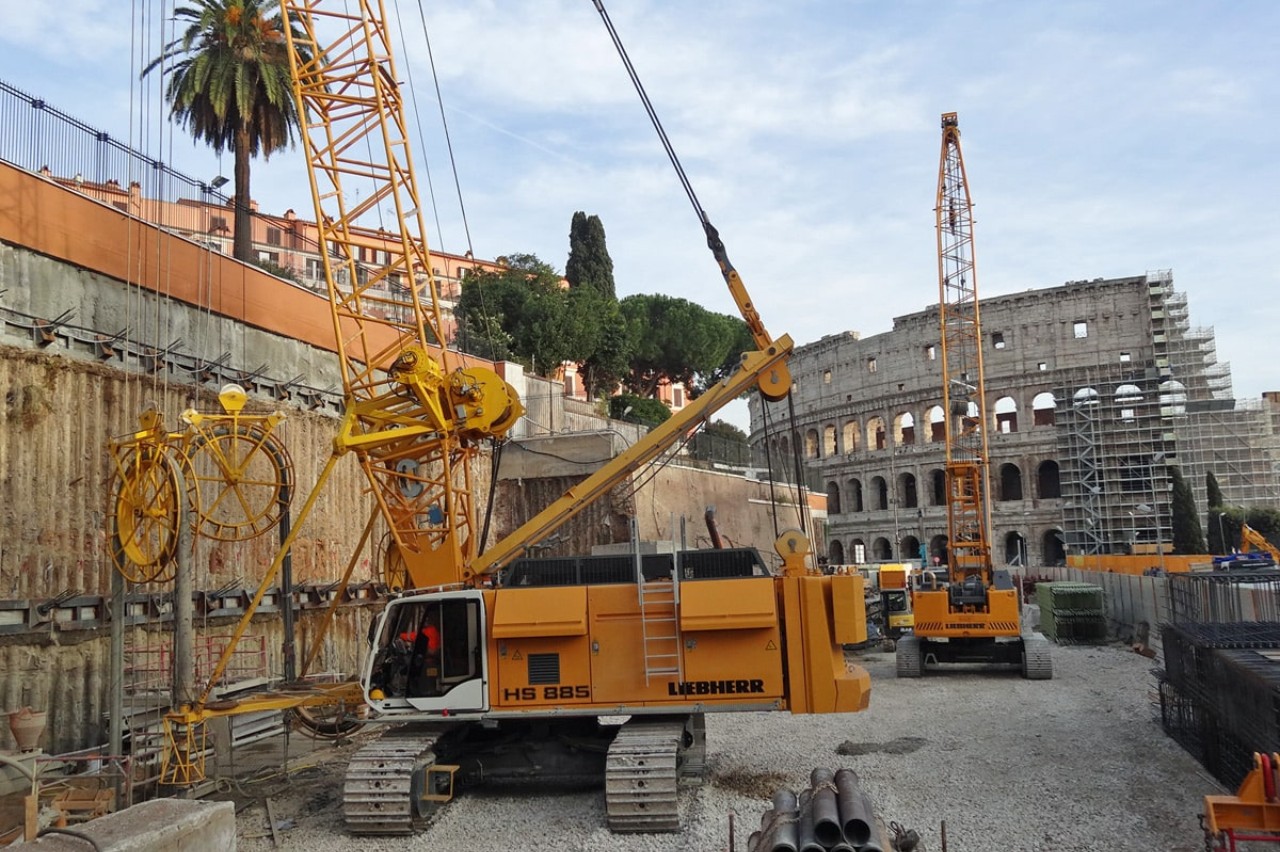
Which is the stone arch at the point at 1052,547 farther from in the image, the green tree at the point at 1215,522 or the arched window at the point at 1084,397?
the green tree at the point at 1215,522

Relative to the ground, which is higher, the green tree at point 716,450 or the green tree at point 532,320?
the green tree at point 532,320

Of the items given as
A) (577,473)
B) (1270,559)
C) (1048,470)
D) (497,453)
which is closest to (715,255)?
(497,453)

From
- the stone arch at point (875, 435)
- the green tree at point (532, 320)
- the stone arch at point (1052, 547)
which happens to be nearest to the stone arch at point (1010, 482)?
the stone arch at point (1052, 547)

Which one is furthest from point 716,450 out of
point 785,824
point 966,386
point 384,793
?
point 785,824

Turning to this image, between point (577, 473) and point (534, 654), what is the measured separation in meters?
16.3

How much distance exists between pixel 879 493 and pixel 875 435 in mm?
4930

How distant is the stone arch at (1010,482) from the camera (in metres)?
68.6

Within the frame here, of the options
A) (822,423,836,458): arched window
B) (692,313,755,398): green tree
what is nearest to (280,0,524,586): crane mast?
(692,313,755,398): green tree

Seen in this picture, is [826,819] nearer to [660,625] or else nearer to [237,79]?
[660,625]

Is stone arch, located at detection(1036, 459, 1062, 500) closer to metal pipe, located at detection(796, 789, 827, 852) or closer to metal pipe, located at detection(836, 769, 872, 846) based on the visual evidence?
metal pipe, located at detection(836, 769, 872, 846)

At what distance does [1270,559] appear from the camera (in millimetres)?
34781

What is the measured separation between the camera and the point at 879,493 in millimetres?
73125

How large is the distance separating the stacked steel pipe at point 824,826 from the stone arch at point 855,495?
229ft

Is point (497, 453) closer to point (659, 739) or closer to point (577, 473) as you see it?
point (659, 739)
